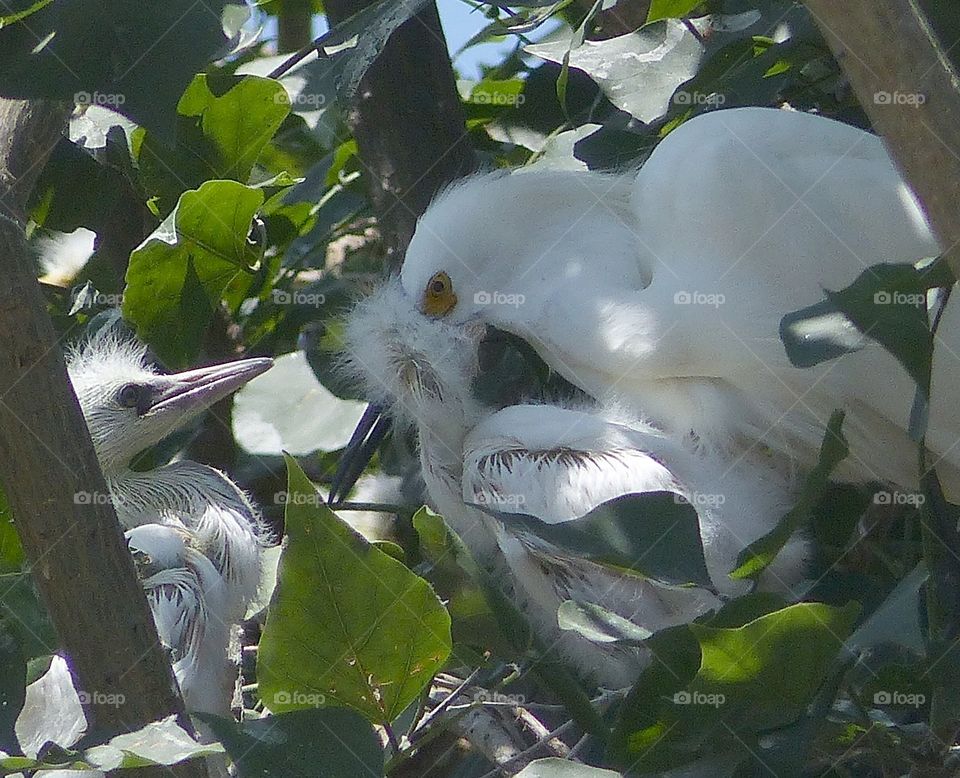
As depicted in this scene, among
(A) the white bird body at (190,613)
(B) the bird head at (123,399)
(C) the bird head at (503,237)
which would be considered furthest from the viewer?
(B) the bird head at (123,399)

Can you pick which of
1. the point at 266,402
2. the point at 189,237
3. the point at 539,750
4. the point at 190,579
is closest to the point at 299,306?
the point at 266,402

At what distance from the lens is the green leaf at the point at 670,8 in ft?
5.08

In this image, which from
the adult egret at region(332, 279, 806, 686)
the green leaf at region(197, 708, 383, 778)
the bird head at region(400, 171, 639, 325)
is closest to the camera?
the green leaf at region(197, 708, 383, 778)

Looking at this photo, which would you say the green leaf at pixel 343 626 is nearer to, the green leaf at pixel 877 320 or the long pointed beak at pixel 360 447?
the green leaf at pixel 877 320
